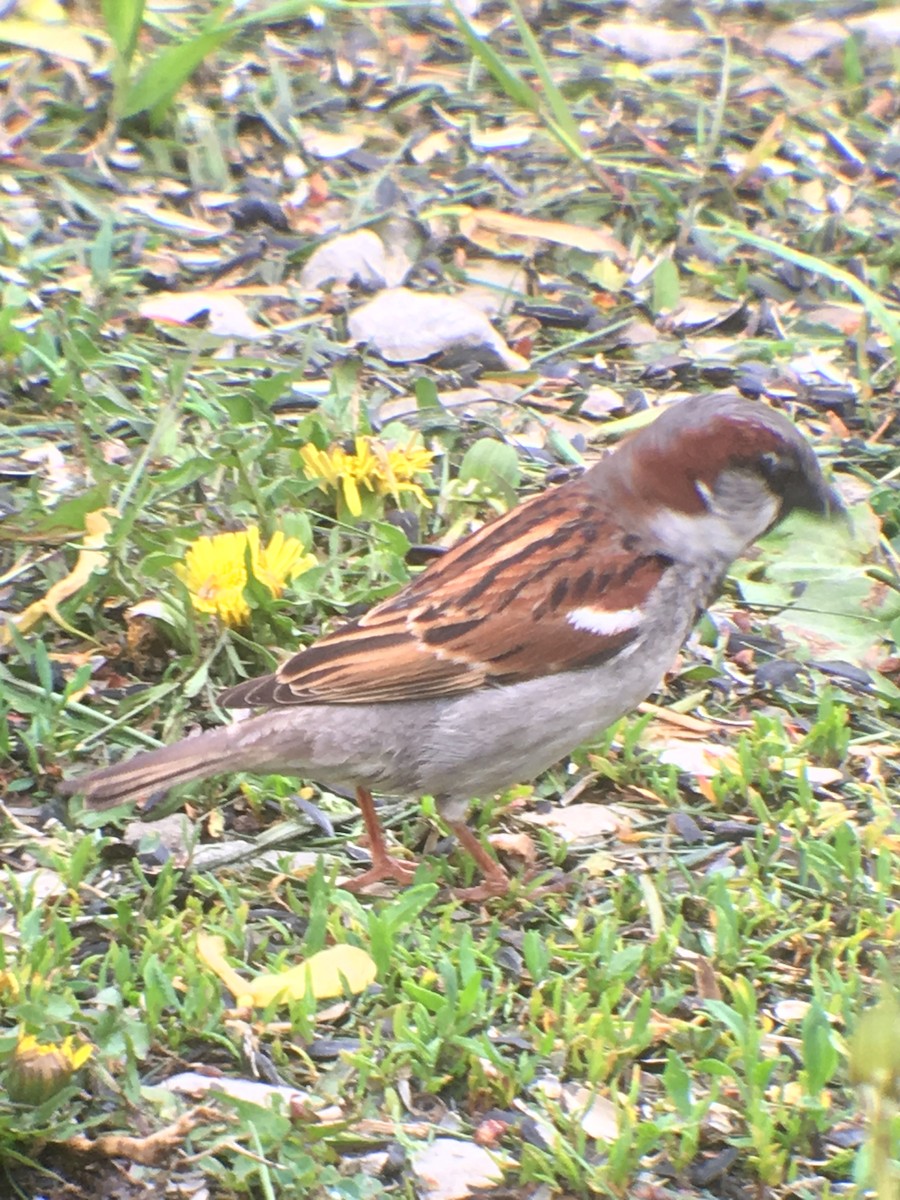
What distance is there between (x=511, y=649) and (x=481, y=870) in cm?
45

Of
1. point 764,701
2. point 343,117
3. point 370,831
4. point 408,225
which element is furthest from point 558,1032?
point 343,117

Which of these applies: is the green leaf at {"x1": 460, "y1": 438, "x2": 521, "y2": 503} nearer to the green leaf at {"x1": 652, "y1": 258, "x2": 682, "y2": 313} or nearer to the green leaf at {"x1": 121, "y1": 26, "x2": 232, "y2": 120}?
the green leaf at {"x1": 652, "y1": 258, "x2": 682, "y2": 313}

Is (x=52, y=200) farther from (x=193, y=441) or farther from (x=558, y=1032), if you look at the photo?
(x=558, y=1032)

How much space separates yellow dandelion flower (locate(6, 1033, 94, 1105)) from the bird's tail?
736 mm

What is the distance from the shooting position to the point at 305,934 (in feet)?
10.3

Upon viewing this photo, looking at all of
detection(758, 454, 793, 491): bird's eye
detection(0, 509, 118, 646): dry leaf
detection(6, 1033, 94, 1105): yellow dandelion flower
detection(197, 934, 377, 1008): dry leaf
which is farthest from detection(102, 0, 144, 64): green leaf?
detection(6, 1033, 94, 1105): yellow dandelion flower

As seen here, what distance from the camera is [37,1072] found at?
253 centimetres

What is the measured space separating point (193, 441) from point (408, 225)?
5.27 ft

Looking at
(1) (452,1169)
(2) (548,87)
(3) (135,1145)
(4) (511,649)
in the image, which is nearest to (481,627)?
(4) (511,649)

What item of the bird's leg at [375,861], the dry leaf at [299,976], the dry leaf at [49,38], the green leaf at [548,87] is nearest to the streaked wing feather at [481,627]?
the bird's leg at [375,861]

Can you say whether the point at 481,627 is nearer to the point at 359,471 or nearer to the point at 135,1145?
the point at 359,471

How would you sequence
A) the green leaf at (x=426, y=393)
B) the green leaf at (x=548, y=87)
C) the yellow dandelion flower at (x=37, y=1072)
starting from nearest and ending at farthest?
the yellow dandelion flower at (x=37, y=1072)
the green leaf at (x=426, y=393)
the green leaf at (x=548, y=87)

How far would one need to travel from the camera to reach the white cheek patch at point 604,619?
3408 mm

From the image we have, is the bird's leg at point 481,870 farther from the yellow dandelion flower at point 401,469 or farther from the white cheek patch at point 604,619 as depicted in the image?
the yellow dandelion flower at point 401,469
